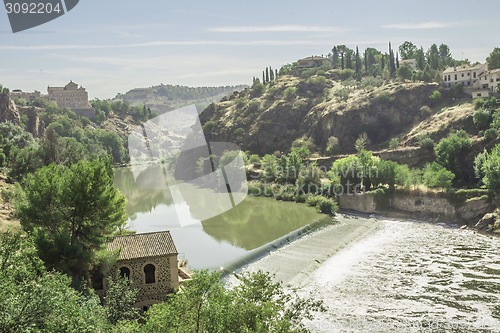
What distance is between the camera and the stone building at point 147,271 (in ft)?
81.3

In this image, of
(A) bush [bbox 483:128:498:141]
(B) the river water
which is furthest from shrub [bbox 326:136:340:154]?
(B) the river water

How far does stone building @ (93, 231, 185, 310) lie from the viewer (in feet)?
81.3

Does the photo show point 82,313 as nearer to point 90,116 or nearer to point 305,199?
point 305,199

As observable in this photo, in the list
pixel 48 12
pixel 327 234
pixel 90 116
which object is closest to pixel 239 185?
pixel 327 234

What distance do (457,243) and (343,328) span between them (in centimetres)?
1984

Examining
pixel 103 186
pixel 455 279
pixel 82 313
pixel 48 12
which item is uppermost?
pixel 48 12

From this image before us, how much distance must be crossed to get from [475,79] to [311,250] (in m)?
54.6

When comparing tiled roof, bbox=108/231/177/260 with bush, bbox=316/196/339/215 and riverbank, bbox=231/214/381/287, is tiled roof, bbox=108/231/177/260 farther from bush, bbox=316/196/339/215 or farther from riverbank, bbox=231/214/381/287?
bush, bbox=316/196/339/215

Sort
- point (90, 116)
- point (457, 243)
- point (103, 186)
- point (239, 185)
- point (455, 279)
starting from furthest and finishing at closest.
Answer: point (90, 116), point (239, 185), point (457, 243), point (455, 279), point (103, 186)

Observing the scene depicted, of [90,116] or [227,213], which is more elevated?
[90,116]

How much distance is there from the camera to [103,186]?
79.6ft

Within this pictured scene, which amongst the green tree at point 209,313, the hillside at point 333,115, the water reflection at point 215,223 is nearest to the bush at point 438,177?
the water reflection at point 215,223

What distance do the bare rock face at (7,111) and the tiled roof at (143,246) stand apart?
8430cm

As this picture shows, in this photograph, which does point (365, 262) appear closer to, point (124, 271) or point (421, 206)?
point (421, 206)
